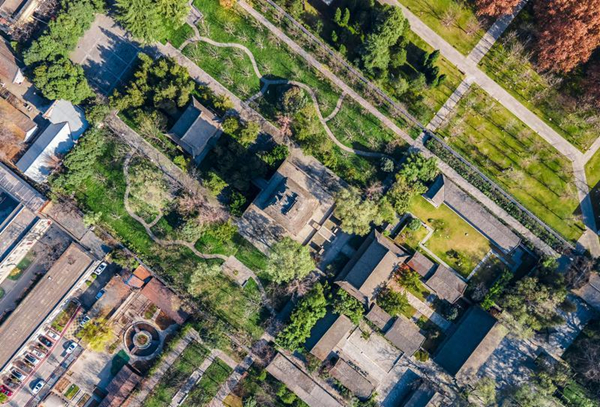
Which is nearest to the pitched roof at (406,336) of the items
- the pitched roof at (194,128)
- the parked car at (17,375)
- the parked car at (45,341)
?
the pitched roof at (194,128)

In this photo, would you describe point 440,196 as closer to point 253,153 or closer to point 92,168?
point 253,153

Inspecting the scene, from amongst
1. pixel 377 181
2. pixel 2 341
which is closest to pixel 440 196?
pixel 377 181

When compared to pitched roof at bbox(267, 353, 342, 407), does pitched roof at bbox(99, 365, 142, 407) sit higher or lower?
lower

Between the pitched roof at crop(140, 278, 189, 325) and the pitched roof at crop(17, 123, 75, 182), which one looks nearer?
the pitched roof at crop(17, 123, 75, 182)

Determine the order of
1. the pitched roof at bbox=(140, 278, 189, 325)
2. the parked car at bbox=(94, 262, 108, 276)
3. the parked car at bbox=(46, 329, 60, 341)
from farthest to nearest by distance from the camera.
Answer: the parked car at bbox=(46, 329, 60, 341) → the parked car at bbox=(94, 262, 108, 276) → the pitched roof at bbox=(140, 278, 189, 325)

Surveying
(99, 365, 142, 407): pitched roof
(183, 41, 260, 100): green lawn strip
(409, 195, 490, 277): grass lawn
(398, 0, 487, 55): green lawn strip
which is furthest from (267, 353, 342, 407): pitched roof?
(398, 0, 487, 55): green lawn strip

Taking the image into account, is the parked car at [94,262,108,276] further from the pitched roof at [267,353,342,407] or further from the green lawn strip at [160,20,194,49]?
the green lawn strip at [160,20,194,49]

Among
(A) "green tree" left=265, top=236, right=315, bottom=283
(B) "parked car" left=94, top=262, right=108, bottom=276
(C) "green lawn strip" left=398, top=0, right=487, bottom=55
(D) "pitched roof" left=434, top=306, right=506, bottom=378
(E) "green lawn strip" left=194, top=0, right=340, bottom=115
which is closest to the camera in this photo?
(A) "green tree" left=265, top=236, right=315, bottom=283
